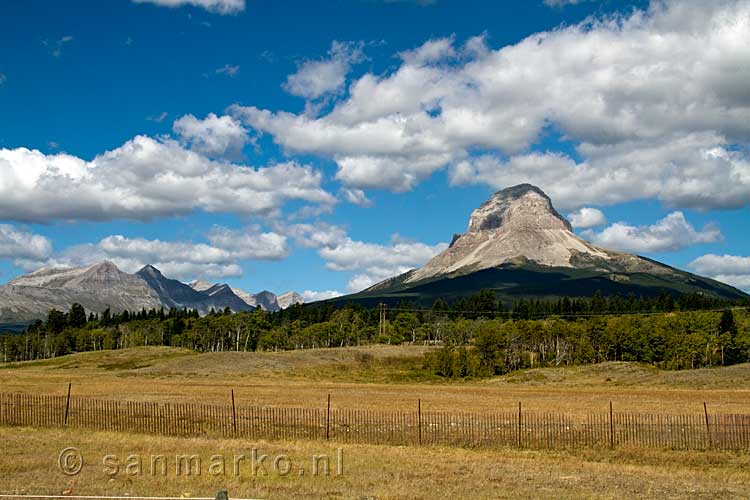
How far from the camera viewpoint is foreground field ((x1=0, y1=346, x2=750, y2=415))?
64812 millimetres

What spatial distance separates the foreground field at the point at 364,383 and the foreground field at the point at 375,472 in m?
23.3

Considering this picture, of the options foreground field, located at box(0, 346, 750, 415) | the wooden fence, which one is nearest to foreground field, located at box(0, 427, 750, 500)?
the wooden fence

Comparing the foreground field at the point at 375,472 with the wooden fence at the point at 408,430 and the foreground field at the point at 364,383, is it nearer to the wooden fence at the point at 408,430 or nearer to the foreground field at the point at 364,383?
the wooden fence at the point at 408,430

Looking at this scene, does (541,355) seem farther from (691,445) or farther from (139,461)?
(139,461)

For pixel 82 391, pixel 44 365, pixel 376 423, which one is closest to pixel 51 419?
pixel 376 423

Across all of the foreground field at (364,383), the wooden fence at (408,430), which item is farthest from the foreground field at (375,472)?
the foreground field at (364,383)

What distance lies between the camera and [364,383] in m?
111

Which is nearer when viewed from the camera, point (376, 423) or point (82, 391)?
point (376, 423)

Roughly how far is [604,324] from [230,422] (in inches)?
5362

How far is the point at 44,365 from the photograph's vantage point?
162 m

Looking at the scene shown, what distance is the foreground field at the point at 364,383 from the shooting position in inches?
2552

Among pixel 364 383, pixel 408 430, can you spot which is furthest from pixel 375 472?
pixel 364 383

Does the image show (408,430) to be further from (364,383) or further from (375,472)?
(364,383)

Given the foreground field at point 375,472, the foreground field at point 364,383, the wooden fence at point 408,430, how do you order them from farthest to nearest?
the foreground field at point 364,383
the wooden fence at point 408,430
the foreground field at point 375,472
